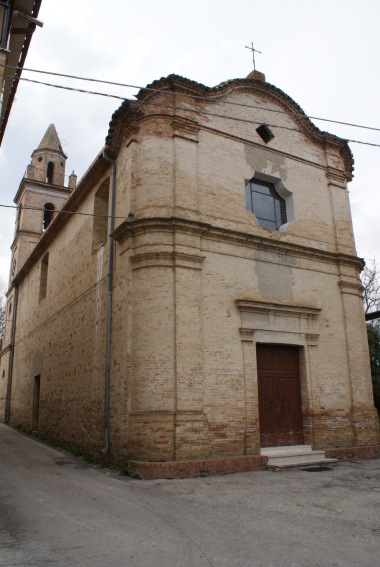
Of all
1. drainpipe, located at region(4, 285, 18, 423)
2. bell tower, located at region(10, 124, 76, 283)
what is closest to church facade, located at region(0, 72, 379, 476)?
drainpipe, located at region(4, 285, 18, 423)

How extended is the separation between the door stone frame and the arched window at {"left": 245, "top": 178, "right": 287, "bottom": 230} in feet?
8.77

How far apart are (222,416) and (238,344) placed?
1698mm

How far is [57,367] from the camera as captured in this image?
632 inches

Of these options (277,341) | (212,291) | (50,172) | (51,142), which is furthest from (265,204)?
(51,142)

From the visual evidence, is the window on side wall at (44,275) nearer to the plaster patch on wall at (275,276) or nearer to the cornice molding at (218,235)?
the cornice molding at (218,235)

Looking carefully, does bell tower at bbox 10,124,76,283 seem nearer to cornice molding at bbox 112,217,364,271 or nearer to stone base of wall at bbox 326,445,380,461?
cornice molding at bbox 112,217,364,271

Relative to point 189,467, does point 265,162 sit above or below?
above

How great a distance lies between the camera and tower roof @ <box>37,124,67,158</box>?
30.0 metres

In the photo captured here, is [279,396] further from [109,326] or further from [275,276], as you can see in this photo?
[109,326]

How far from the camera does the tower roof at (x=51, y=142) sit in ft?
98.4

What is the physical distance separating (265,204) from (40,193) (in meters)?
19.5

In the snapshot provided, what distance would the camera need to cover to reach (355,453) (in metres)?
11.5

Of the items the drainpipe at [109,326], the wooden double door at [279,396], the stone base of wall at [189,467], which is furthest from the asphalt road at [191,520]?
the wooden double door at [279,396]

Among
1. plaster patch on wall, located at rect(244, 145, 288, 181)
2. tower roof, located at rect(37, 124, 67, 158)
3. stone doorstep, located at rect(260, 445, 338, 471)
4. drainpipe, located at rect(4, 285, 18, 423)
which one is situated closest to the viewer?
stone doorstep, located at rect(260, 445, 338, 471)
